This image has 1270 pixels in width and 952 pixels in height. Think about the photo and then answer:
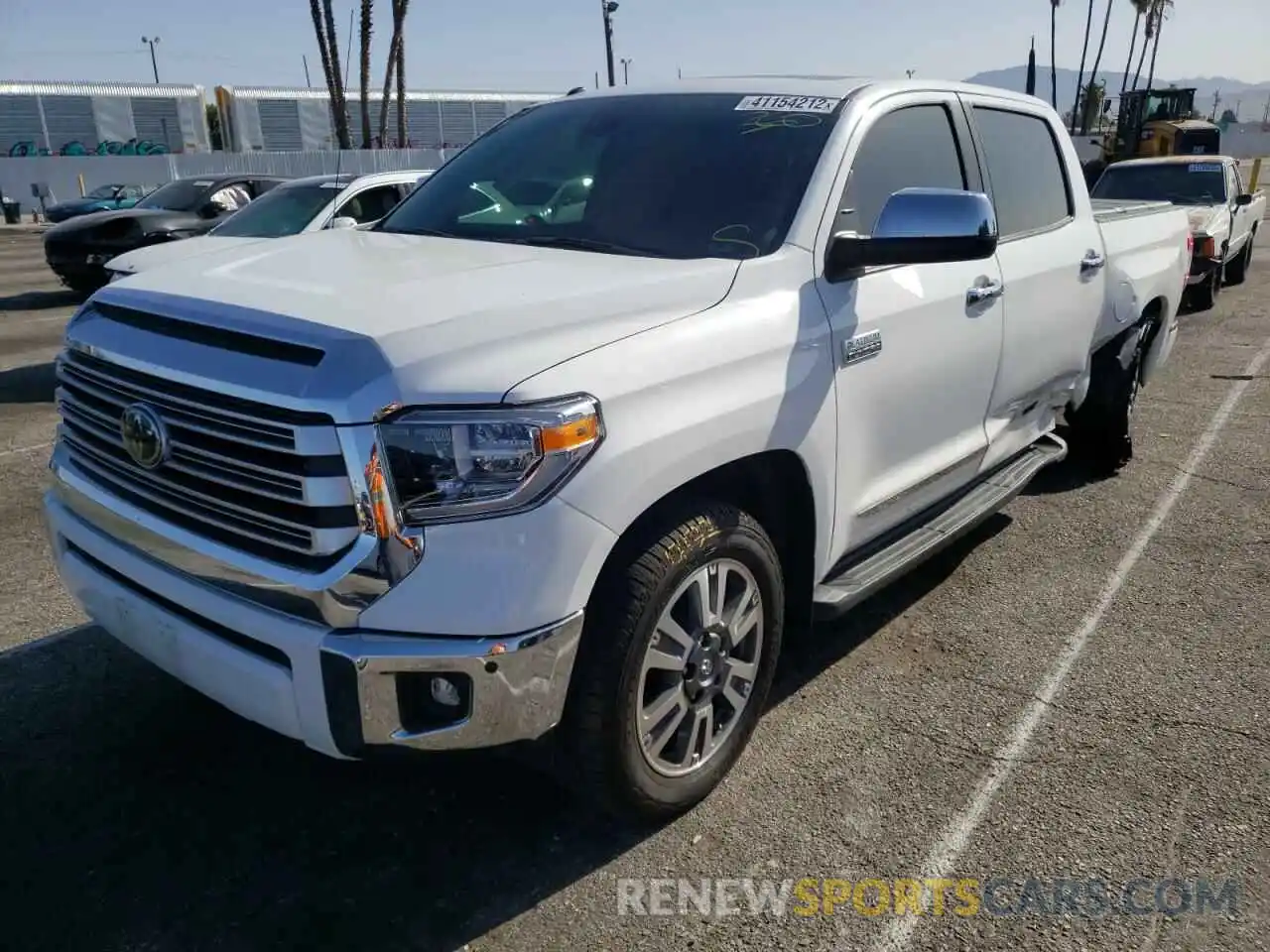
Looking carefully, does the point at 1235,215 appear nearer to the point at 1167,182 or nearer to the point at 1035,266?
the point at 1167,182

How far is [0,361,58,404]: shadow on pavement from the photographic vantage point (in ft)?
27.5

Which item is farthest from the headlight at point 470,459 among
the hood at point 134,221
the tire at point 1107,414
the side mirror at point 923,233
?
the hood at point 134,221

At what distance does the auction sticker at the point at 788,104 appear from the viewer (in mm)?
3480

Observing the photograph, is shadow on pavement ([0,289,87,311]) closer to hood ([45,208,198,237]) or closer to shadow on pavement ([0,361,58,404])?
hood ([45,208,198,237])

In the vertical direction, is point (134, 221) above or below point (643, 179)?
below

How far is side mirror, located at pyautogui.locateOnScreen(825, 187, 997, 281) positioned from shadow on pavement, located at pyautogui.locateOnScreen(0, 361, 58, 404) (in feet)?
22.7

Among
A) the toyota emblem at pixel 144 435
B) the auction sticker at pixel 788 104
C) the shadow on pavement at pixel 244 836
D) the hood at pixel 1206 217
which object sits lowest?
the shadow on pavement at pixel 244 836

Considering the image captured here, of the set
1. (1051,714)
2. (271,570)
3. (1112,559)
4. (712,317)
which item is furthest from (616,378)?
(1112,559)

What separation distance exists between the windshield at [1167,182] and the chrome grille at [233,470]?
12456mm

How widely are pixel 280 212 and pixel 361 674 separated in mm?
7758

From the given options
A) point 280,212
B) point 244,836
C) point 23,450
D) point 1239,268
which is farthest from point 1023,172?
point 1239,268

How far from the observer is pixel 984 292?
3820 mm

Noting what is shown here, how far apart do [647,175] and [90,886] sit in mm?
2630

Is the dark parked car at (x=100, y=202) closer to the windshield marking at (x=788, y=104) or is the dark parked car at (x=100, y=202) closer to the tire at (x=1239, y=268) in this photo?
the tire at (x=1239, y=268)
